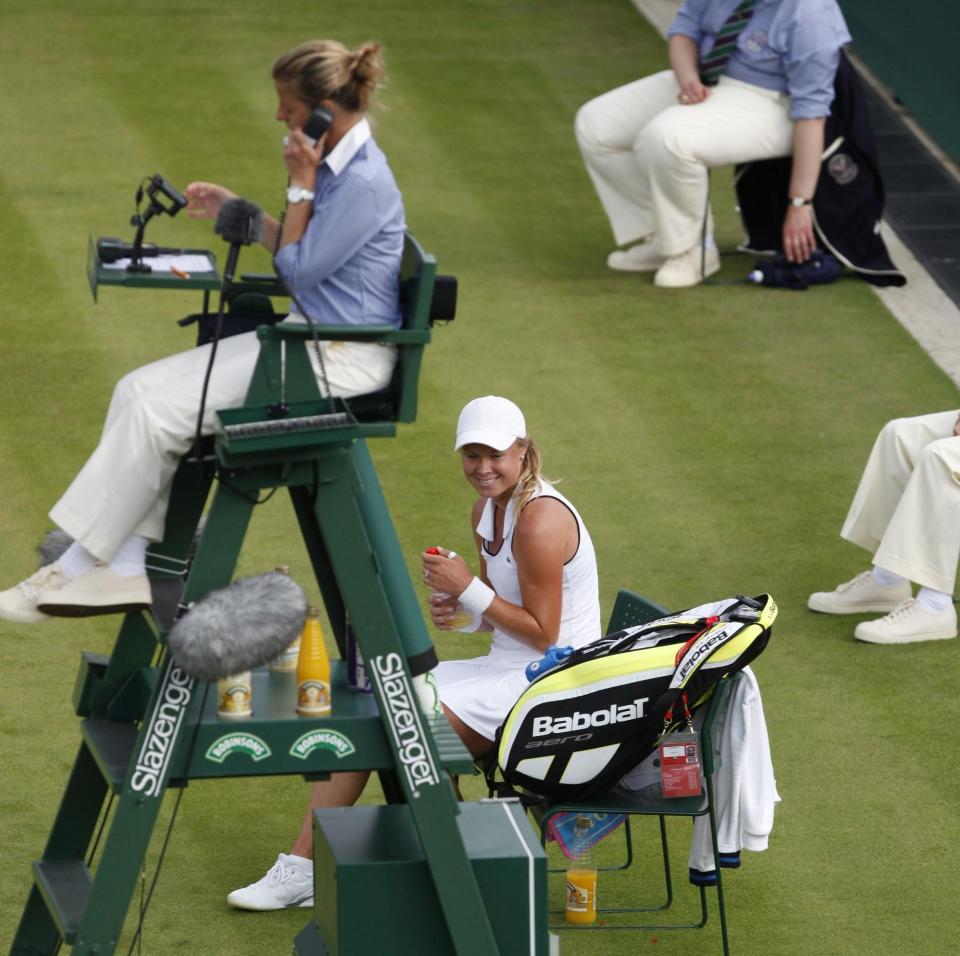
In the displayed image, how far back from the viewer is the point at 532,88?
14781 mm

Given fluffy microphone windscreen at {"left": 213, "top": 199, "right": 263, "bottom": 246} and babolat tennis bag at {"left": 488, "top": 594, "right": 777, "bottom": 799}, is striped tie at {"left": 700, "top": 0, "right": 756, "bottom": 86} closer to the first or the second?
babolat tennis bag at {"left": 488, "top": 594, "right": 777, "bottom": 799}

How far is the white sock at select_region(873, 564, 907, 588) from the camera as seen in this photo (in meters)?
7.96

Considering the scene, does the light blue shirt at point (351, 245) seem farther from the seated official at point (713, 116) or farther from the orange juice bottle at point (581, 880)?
the seated official at point (713, 116)

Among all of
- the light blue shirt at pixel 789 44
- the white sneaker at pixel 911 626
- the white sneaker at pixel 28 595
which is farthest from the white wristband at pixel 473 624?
the light blue shirt at pixel 789 44

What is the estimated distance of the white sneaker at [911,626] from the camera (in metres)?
A: 7.80

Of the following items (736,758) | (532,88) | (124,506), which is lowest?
(532,88)

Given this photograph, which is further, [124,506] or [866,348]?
[866,348]

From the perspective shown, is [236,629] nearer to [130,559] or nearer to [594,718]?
[130,559]

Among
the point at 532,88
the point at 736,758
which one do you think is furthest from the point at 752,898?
the point at 532,88

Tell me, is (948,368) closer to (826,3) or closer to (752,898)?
(826,3)

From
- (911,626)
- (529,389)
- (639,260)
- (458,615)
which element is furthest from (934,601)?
(639,260)

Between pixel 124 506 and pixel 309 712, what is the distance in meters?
0.64

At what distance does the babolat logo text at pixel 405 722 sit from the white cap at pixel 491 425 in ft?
4.11

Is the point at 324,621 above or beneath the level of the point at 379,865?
beneath
